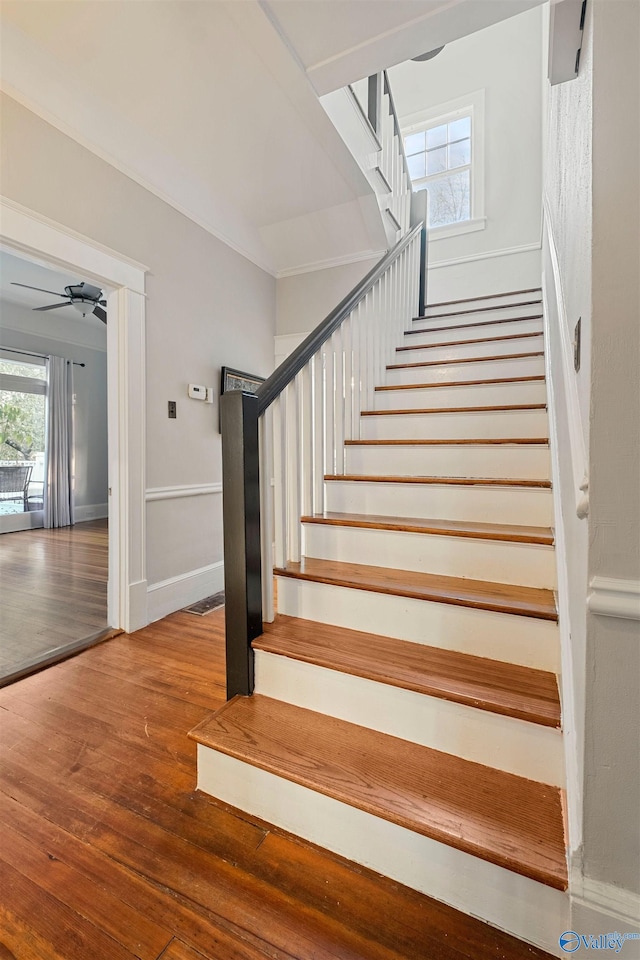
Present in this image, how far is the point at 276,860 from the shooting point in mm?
1098

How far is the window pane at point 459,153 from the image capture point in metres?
4.59

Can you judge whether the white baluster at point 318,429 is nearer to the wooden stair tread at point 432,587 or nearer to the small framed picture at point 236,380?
the wooden stair tread at point 432,587

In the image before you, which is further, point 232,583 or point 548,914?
point 232,583

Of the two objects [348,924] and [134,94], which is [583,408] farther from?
[134,94]

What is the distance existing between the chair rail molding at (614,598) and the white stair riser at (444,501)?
1.06 meters

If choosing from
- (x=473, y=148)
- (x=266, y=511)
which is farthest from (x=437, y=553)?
(x=473, y=148)

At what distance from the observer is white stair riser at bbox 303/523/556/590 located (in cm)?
148

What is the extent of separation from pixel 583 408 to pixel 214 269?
9.98 feet

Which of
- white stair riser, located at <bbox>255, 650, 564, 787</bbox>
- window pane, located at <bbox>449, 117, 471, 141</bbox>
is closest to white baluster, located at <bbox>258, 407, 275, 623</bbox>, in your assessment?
white stair riser, located at <bbox>255, 650, 564, 787</bbox>

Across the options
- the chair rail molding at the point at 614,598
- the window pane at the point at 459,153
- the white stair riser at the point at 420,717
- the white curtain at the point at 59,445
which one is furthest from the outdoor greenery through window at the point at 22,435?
the chair rail molding at the point at 614,598

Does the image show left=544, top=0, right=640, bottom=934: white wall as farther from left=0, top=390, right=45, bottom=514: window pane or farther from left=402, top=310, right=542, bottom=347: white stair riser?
left=0, top=390, right=45, bottom=514: window pane

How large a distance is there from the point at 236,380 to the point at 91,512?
15.6 ft

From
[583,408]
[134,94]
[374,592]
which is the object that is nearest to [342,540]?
[374,592]

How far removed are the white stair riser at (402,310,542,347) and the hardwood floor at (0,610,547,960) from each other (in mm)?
2789
